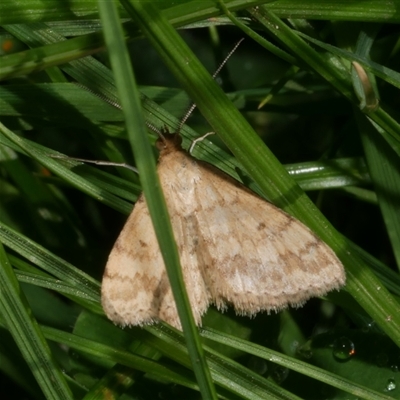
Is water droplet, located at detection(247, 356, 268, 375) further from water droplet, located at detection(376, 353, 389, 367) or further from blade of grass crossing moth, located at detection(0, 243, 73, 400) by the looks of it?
blade of grass crossing moth, located at detection(0, 243, 73, 400)

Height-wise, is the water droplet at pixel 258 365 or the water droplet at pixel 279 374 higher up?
the water droplet at pixel 279 374

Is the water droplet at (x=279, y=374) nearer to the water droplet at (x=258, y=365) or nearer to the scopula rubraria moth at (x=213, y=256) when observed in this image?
the water droplet at (x=258, y=365)

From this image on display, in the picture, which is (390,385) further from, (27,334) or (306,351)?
(27,334)

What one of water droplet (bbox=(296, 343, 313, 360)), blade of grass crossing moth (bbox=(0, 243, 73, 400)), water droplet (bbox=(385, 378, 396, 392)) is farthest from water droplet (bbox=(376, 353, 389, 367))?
blade of grass crossing moth (bbox=(0, 243, 73, 400))

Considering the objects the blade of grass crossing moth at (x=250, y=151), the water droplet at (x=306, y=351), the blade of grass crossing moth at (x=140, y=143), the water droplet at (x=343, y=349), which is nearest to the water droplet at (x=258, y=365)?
the water droplet at (x=306, y=351)

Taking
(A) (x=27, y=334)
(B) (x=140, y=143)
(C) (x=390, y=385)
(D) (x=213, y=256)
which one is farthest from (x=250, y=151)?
(C) (x=390, y=385)


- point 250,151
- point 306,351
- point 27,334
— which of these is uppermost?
point 250,151
